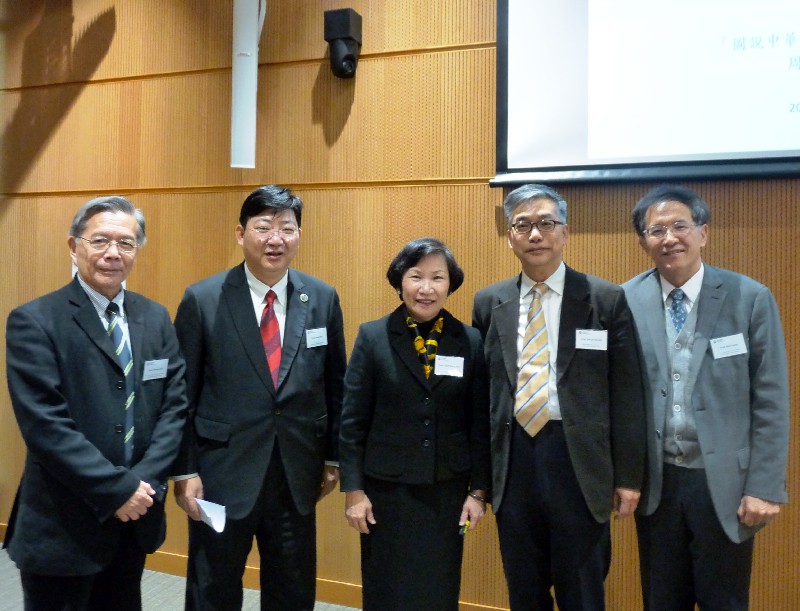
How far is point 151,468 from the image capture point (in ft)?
5.68

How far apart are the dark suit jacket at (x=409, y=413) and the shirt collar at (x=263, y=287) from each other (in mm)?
338

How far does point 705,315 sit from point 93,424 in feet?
5.89

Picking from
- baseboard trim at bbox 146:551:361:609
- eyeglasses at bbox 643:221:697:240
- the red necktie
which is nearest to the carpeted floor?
baseboard trim at bbox 146:551:361:609

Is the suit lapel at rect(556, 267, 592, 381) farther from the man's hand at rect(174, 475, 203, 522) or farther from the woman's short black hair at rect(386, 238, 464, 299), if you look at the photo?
the man's hand at rect(174, 475, 203, 522)

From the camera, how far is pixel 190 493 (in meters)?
1.88

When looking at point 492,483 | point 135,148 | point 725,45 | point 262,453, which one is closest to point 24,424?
point 262,453

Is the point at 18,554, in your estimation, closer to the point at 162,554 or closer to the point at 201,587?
the point at 201,587

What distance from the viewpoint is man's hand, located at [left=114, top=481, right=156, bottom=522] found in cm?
166

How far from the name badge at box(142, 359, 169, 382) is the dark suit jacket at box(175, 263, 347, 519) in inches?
4.6

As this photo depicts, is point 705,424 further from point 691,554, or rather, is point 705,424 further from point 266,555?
point 266,555

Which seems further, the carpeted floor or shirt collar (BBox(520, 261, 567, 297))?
the carpeted floor

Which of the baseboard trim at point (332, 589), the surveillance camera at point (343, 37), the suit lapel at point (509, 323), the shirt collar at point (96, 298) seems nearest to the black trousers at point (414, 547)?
the suit lapel at point (509, 323)

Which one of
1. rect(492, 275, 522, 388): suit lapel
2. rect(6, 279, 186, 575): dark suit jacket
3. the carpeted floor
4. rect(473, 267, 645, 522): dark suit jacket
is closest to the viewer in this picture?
rect(6, 279, 186, 575): dark suit jacket

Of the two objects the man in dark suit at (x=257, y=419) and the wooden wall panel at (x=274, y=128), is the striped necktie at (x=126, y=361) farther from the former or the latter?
the wooden wall panel at (x=274, y=128)
